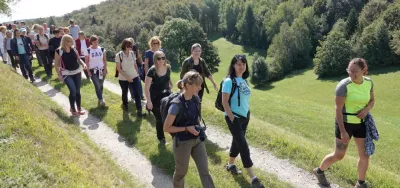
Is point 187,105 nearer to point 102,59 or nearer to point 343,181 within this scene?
point 343,181

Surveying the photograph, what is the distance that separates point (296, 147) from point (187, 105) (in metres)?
4.39

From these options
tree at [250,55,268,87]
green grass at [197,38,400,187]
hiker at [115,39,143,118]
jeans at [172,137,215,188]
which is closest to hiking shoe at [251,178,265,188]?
jeans at [172,137,215,188]

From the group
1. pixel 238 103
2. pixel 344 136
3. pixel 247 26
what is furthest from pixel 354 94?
→ pixel 247 26

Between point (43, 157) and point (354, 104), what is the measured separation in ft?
19.1

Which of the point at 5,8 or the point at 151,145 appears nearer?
the point at 151,145

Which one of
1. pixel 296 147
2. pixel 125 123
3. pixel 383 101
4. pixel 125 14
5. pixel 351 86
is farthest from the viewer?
pixel 125 14

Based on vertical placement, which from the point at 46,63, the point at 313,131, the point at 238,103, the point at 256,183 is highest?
the point at 238,103

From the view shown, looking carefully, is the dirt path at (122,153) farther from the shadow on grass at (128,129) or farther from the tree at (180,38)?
the tree at (180,38)

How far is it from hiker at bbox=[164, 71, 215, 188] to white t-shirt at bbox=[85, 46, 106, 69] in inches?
284

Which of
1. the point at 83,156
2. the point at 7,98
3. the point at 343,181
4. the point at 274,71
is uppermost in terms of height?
the point at 7,98

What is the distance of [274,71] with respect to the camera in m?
64.6

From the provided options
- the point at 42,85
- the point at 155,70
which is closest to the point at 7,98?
the point at 155,70

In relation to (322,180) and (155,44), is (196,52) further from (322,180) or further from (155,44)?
(322,180)

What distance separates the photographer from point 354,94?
614cm
